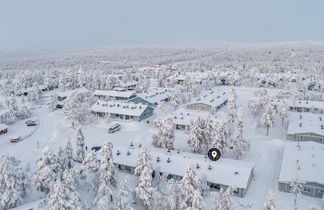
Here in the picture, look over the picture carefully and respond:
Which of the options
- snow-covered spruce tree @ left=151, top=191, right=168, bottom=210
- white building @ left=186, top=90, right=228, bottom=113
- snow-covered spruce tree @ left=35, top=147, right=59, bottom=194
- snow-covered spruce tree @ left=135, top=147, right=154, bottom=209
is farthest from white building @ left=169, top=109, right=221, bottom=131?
snow-covered spruce tree @ left=35, top=147, right=59, bottom=194

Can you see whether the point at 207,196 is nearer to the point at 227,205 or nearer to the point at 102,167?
the point at 227,205

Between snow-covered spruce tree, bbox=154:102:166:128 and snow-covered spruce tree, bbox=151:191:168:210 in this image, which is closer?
snow-covered spruce tree, bbox=151:191:168:210

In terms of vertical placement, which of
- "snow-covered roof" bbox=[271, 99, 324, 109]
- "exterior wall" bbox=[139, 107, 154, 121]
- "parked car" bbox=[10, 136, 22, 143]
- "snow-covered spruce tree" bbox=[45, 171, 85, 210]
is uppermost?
"snow-covered spruce tree" bbox=[45, 171, 85, 210]

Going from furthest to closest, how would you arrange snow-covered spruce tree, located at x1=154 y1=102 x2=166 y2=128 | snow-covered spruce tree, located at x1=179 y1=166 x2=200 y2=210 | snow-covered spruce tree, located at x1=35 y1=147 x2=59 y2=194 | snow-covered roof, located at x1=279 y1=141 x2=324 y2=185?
snow-covered spruce tree, located at x1=154 y1=102 x2=166 y2=128 < snow-covered roof, located at x1=279 y1=141 x2=324 y2=185 < snow-covered spruce tree, located at x1=35 y1=147 x2=59 y2=194 < snow-covered spruce tree, located at x1=179 y1=166 x2=200 y2=210

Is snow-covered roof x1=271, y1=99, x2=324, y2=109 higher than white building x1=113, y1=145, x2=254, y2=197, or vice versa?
snow-covered roof x1=271, y1=99, x2=324, y2=109

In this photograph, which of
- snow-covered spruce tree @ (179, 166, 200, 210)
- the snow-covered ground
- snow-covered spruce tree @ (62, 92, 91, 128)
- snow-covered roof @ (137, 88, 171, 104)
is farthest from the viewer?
snow-covered roof @ (137, 88, 171, 104)

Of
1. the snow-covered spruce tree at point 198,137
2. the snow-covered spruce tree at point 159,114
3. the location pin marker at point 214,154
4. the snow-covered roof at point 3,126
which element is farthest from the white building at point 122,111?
the location pin marker at point 214,154

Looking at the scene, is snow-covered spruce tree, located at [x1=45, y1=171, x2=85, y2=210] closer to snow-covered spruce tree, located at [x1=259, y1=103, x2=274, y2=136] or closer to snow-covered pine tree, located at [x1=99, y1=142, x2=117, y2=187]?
snow-covered pine tree, located at [x1=99, y1=142, x2=117, y2=187]
